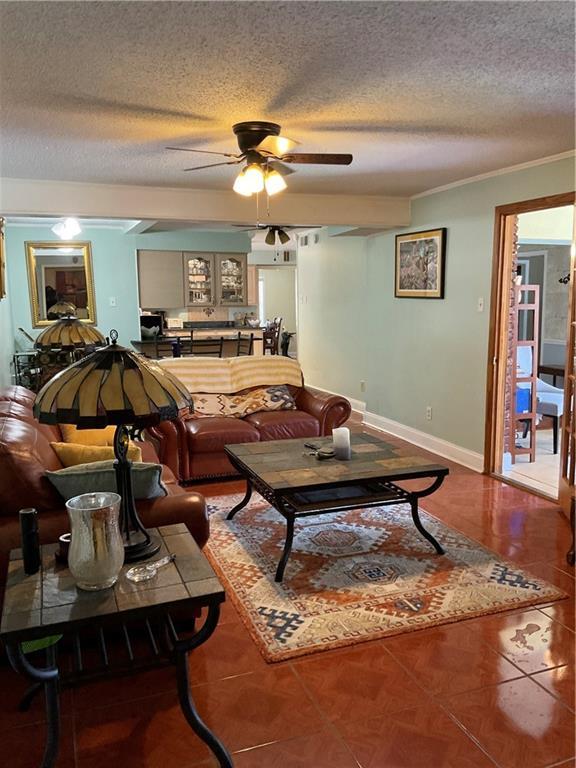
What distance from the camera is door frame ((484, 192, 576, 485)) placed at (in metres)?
4.45

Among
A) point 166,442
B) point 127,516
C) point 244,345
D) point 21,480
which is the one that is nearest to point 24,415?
point 21,480

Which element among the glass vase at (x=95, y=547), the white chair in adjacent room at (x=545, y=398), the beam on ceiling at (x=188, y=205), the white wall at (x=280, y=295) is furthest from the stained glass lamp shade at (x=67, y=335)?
the white wall at (x=280, y=295)

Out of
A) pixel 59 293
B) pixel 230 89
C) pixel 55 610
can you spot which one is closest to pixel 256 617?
pixel 55 610

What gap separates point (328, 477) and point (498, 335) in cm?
225

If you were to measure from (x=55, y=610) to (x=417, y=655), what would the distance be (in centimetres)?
144

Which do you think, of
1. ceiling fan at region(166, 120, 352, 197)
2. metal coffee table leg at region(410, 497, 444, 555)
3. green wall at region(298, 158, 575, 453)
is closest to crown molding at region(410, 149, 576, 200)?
green wall at region(298, 158, 575, 453)

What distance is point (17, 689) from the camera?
2.15m

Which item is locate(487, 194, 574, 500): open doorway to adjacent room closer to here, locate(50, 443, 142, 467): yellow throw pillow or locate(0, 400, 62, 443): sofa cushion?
locate(50, 443, 142, 467): yellow throw pillow

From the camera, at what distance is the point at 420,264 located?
17.8 ft

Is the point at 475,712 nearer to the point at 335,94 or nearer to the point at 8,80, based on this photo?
the point at 335,94

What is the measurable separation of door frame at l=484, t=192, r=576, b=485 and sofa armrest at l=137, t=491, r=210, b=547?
2943 millimetres

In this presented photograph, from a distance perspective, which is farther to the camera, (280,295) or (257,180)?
(280,295)

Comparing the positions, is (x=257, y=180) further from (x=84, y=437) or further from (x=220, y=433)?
(x=220, y=433)

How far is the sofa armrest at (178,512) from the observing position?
2352 mm
